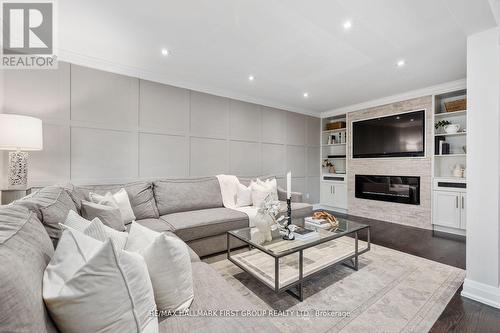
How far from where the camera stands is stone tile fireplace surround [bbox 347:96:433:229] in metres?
3.78

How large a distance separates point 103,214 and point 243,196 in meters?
1.91

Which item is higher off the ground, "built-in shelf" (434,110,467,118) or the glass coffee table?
"built-in shelf" (434,110,467,118)

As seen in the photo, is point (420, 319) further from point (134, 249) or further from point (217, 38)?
point (217, 38)

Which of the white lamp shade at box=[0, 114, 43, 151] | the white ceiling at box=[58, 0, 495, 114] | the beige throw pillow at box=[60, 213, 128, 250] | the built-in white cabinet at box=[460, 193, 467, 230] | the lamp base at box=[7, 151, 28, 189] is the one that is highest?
the white ceiling at box=[58, 0, 495, 114]

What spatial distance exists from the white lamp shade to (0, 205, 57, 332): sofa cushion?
67.8 inches

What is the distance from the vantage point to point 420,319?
1.55 m

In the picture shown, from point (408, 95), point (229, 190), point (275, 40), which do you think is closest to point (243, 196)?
point (229, 190)

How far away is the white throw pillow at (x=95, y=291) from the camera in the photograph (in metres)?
0.60

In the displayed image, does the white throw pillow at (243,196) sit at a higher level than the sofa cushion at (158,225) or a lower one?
higher

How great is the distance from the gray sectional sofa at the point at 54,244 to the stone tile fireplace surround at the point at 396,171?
10.0 ft

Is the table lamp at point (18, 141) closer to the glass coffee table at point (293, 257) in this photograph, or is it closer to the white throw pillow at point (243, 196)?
the glass coffee table at point (293, 257)

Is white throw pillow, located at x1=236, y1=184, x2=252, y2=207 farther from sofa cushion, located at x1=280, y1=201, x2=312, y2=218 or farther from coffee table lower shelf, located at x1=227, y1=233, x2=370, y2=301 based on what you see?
coffee table lower shelf, located at x1=227, y1=233, x2=370, y2=301

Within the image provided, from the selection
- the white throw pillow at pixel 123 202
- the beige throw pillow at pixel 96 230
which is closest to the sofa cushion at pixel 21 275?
the beige throw pillow at pixel 96 230

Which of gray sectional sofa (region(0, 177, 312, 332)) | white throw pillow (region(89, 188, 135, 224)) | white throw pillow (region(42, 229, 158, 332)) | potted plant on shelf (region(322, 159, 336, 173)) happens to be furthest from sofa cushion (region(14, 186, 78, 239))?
potted plant on shelf (region(322, 159, 336, 173))
